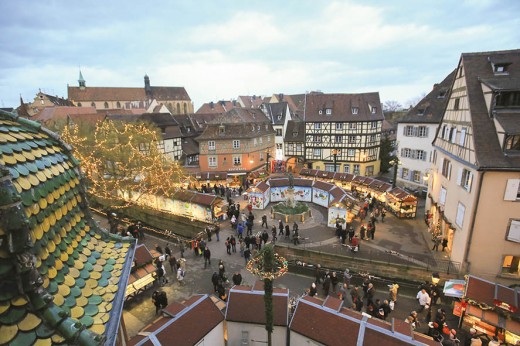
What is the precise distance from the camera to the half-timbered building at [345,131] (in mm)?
37062

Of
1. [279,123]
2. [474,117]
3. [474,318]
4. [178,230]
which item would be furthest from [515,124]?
[279,123]

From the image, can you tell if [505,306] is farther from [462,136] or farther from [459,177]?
[462,136]

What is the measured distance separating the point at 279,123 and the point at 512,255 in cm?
3400

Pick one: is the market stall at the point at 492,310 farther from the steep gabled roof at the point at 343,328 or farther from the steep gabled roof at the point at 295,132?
the steep gabled roof at the point at 295,132

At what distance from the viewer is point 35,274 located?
3.01 m

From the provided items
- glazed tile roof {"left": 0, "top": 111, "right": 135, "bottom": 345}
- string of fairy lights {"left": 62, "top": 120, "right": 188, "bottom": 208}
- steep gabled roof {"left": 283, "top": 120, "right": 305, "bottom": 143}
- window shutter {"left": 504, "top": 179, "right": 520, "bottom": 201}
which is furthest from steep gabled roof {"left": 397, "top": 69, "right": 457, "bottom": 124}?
glazed tile roof {"left": 0, "top": 111, "right": 135, "bottom": 345}

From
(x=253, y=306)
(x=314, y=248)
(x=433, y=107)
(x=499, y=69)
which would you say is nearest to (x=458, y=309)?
(x=314, y=248)

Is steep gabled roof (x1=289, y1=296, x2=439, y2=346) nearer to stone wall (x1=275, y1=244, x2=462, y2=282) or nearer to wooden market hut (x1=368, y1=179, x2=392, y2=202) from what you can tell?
stone wall (x1=275, y1=244, x2=462, y2=282)

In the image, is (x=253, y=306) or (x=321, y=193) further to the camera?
(x=321, y=193)

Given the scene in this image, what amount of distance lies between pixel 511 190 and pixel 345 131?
951 inches

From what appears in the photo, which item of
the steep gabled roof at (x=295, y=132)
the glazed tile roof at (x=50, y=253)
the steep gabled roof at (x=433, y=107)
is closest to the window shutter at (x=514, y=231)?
the steep gabled roof at (x=433, y=107)

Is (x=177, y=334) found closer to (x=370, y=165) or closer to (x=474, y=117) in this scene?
(x=474, y=117)

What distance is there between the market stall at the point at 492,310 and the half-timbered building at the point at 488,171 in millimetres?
3687

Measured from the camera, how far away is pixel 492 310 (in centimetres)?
1172
